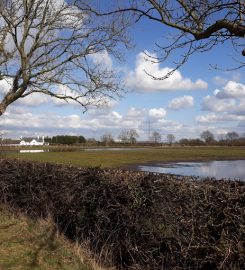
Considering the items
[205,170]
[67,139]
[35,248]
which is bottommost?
[205,170]

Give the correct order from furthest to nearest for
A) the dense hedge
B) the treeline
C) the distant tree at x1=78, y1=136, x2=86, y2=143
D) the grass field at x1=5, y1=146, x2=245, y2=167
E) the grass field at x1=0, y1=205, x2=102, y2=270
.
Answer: the distant tree at x1=78, y1=136, x2=86, y2=143 → the treeline → the grass field at x1=5, y1=146, x2=245, y2=167 → the grass field at x1=0, y1=205, x2=102, y2=270 → the dense hedge

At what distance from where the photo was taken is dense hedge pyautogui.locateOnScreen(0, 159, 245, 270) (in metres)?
5.12

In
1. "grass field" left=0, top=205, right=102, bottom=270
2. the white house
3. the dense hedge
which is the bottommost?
"grass field" left=0, top=205, right=102, bottom=270

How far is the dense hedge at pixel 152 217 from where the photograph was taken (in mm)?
5121

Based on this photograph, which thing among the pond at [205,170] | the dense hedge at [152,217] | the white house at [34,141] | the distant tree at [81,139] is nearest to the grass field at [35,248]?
the dense hedge at [152,217]

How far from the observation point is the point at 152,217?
609cm

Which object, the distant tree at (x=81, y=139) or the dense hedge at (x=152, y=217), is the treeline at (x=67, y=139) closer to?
the distant tree at (x=81, y=139)

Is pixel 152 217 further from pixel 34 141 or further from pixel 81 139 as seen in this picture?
pixel 34 141

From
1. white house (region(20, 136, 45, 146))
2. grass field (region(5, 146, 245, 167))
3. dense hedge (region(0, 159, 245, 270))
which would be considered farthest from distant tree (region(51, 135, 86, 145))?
dense hedge (region(0, 159, 245, 270))

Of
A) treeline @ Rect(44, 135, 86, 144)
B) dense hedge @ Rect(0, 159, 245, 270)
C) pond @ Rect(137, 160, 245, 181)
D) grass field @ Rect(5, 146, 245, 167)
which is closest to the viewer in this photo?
dense hedge @ Rect(0, 159, 245, 270)

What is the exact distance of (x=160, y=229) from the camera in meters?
5.92

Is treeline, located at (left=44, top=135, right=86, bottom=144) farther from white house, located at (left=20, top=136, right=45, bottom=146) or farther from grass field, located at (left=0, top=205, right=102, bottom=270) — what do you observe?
grass field, located at (left=0, top=205, right=102, bottom=270)

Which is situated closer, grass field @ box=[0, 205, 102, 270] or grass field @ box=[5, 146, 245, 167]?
grass field @ box=[0, 205, 102, 270]

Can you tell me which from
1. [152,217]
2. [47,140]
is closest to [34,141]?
[47,140]
